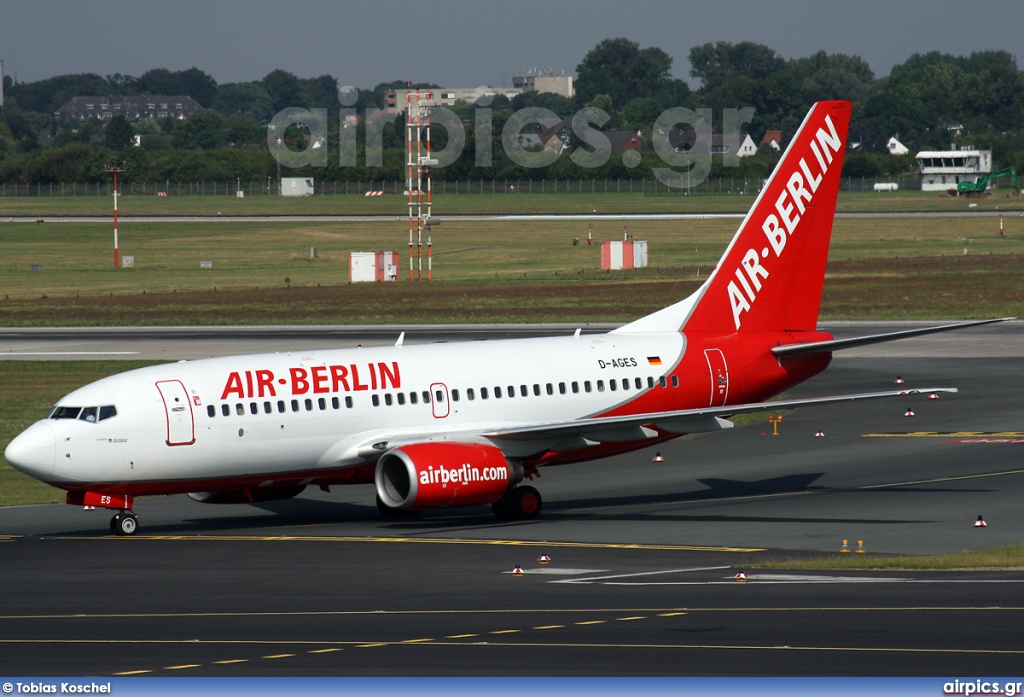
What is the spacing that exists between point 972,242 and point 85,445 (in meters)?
114

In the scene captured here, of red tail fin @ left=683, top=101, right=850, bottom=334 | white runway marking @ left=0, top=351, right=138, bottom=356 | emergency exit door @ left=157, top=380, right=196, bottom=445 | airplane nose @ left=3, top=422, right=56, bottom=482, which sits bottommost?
white runway marking @ left=0, top=351, right=138, bottom=356

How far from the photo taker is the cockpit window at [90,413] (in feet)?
107

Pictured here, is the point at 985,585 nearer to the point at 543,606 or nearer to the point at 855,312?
the point at 543,606

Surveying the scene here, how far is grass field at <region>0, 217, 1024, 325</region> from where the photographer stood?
281 ft

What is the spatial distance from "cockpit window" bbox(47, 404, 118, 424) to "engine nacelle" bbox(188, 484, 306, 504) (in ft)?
10.1

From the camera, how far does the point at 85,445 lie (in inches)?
1271

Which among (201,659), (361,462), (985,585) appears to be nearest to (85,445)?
(361,462)

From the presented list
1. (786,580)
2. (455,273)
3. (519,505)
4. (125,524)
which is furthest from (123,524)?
(455,273)

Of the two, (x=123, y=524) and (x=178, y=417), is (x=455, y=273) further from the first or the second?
(x=178, y=417)

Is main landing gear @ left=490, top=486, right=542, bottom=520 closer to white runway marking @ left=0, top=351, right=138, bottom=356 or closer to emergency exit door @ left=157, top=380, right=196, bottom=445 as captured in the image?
emergency exit door @ left=157, top=380, right=196, bottom=445

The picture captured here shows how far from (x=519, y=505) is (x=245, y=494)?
21.6ft

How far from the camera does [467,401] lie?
117 feet

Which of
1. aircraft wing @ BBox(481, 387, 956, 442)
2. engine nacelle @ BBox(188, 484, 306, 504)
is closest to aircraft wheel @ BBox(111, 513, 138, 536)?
engine nacelle @ BBox(188, 484, 306, 504)

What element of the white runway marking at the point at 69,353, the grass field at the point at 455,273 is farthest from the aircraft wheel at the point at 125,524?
the grass field at the point at 455,273
